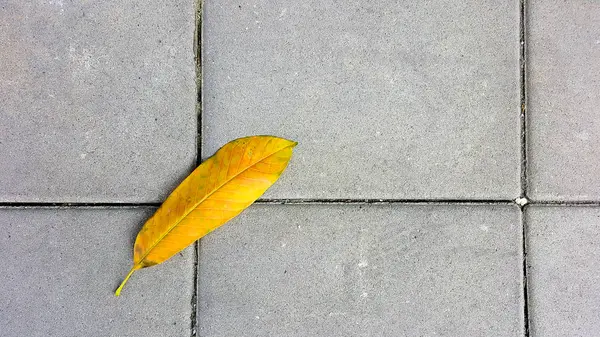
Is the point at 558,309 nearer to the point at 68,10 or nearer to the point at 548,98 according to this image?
the point at 548,98

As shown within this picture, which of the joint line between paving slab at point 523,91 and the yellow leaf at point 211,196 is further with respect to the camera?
the joint line between paving slab at point 523,91

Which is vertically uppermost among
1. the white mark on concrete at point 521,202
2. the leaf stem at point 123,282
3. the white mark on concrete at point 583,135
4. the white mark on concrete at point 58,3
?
the white mark on concrete at point 58,3

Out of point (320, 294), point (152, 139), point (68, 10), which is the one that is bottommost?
point (320, 294)

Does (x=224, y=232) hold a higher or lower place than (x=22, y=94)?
lower

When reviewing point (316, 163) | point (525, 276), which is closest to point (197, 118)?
point (316, 163)

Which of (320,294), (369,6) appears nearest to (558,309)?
(320,294)

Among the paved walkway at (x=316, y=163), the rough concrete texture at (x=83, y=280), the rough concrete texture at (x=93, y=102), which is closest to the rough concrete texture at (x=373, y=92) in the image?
the paved walkway at (x=316, y=163)

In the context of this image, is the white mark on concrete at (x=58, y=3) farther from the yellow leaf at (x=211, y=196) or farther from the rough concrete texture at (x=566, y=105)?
the rough concrete texture at (x=566, y=105)
